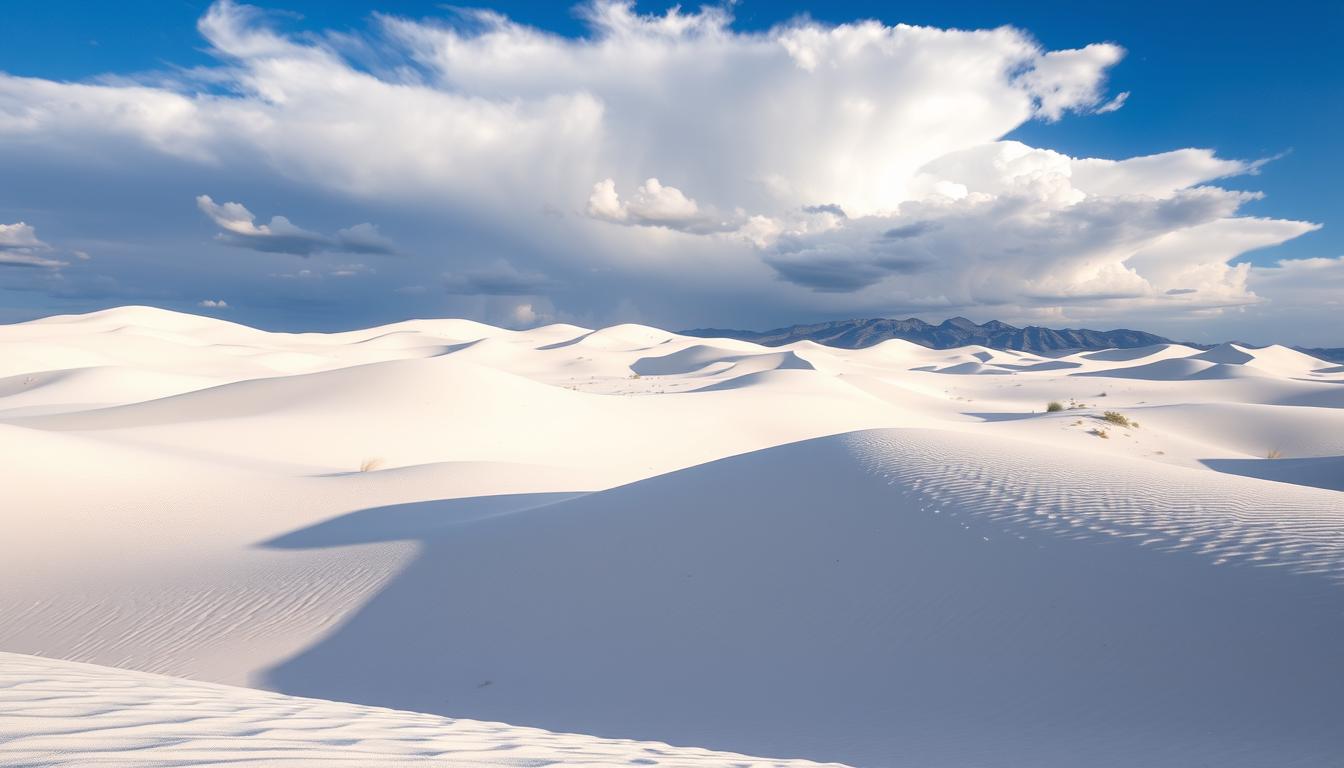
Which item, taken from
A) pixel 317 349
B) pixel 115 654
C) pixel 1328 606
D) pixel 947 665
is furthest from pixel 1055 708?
pixel 317 349

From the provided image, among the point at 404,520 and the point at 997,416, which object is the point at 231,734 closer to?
the point at 404,520

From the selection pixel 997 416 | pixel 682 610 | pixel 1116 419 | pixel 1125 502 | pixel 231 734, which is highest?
pixel 1125 502

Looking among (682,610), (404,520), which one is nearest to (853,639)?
(682,610)

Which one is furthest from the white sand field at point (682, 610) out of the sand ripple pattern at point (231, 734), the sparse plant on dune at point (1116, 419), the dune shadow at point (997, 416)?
the dune shadow at point (997, 416)

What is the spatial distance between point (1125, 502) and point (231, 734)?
8004mm

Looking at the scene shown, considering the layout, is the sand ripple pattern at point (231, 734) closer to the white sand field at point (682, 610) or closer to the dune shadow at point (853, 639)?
the white sand field at point (682, 610)

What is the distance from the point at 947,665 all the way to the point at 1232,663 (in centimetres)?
182

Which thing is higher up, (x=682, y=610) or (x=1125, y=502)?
(x=1125, y=502)

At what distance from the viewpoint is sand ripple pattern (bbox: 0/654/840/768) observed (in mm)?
2465

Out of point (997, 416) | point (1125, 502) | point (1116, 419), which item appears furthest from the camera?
point (997, 416)

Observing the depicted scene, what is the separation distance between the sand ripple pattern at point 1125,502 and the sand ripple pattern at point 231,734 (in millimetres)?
4119

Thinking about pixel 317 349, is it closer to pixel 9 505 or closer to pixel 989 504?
pixel 9 505

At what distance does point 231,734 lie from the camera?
2.83 m

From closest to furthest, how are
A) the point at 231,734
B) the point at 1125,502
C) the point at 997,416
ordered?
1. the point at 231,734
2. the point at 1125,502
3. the point at 997,416
